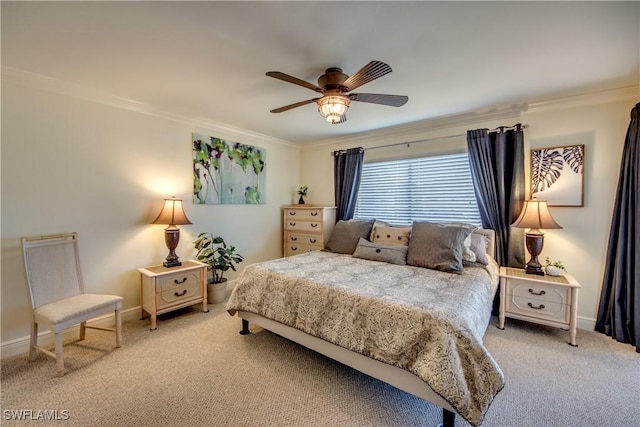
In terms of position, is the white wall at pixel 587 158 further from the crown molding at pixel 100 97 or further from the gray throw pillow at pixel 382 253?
the crown molding at pixel 100 97

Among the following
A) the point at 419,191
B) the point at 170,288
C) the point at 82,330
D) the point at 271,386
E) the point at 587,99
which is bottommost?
the point at 271,386

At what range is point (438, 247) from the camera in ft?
9.05

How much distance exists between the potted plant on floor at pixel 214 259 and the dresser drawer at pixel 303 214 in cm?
113

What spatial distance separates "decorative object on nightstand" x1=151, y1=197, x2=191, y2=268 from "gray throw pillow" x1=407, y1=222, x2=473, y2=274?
2.60 meters

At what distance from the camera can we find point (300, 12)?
5.05 feet

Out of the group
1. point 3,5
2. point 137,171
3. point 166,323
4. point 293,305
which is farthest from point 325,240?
point 3,5

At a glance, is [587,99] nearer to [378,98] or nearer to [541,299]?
[541,299]

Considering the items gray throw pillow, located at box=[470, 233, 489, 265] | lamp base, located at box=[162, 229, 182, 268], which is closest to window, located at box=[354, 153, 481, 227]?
gray throw pillow, located at box=[470, 233, 489, 265]

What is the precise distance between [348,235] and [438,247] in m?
1.19

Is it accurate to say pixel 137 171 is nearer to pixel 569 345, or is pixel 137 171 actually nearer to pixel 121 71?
pixel 121 71

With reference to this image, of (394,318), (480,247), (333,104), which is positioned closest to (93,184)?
(333,104)

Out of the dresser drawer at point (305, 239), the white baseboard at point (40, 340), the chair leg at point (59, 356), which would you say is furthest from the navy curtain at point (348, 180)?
the chair leg at point (59, 356)

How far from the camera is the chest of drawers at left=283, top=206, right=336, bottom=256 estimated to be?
4.17 metres

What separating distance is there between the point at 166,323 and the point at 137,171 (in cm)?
175
